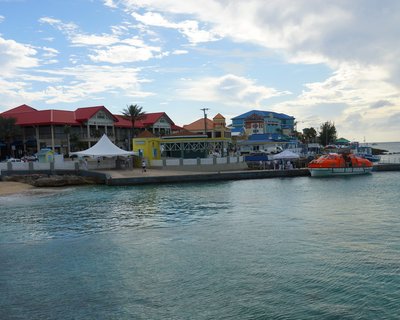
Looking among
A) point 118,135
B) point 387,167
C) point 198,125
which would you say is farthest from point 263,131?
point 387,167

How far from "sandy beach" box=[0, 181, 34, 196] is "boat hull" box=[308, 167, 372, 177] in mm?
29129

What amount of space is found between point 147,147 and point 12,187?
1665cm

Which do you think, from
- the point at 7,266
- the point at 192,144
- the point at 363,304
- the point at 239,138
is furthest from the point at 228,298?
the point at 239,138

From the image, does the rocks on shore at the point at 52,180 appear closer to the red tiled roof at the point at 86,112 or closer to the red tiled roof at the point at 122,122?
the red tiled roof at the point at 86,112

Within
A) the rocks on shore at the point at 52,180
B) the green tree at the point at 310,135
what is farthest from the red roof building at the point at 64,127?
the green tree at the point at 310,135

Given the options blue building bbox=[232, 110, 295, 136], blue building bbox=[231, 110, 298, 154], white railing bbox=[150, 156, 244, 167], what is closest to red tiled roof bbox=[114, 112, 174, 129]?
blue building bbox=[231, 110, 298, 154]

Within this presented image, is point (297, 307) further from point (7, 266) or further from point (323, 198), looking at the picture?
point (323, 198)

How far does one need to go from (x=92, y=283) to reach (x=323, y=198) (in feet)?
66.5

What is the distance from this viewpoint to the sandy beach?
34094 millimetres

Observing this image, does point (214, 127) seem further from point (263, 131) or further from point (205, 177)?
point (205, 177)

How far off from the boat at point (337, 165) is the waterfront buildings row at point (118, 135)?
12194 millimetres

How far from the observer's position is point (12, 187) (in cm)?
3625

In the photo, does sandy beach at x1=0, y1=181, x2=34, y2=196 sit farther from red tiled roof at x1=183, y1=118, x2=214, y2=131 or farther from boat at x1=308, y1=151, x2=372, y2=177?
red tiled roof at x1=183, y1=118, x2=214, y2=131

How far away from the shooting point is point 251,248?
1499 centimetres
